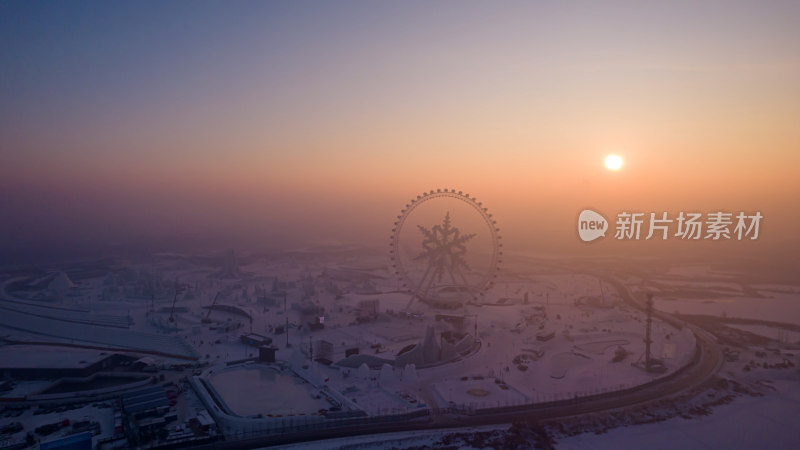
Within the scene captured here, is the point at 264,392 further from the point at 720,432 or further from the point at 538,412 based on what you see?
the point at 720,432

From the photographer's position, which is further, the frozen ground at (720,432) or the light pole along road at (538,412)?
the light pole along road at (538,412)

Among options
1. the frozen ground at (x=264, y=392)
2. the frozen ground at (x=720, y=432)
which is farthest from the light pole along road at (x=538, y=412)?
the frozen ground at (x=720, y=432)

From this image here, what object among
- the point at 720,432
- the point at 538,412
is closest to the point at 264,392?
the point at 538,412

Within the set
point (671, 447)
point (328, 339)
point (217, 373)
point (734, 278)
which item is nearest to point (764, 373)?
point (671, 447)

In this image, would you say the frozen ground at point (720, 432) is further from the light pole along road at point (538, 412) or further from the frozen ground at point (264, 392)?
the frozen ground at point (264, 392)

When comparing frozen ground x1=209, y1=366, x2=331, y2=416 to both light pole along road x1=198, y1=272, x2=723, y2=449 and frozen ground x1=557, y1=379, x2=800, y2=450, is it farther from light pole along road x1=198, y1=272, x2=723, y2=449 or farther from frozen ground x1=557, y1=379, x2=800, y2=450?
frozen ground x1=557, y1=379, x2=800, y2=450

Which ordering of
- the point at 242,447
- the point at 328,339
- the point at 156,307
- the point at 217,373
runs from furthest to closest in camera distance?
1. the point at 156,307
2. the point at 328,339
3. the point at 217,373
4. the point at 242,447

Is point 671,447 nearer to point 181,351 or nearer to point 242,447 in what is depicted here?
point 242,447

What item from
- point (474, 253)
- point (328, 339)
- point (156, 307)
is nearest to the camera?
point (328, 339)
